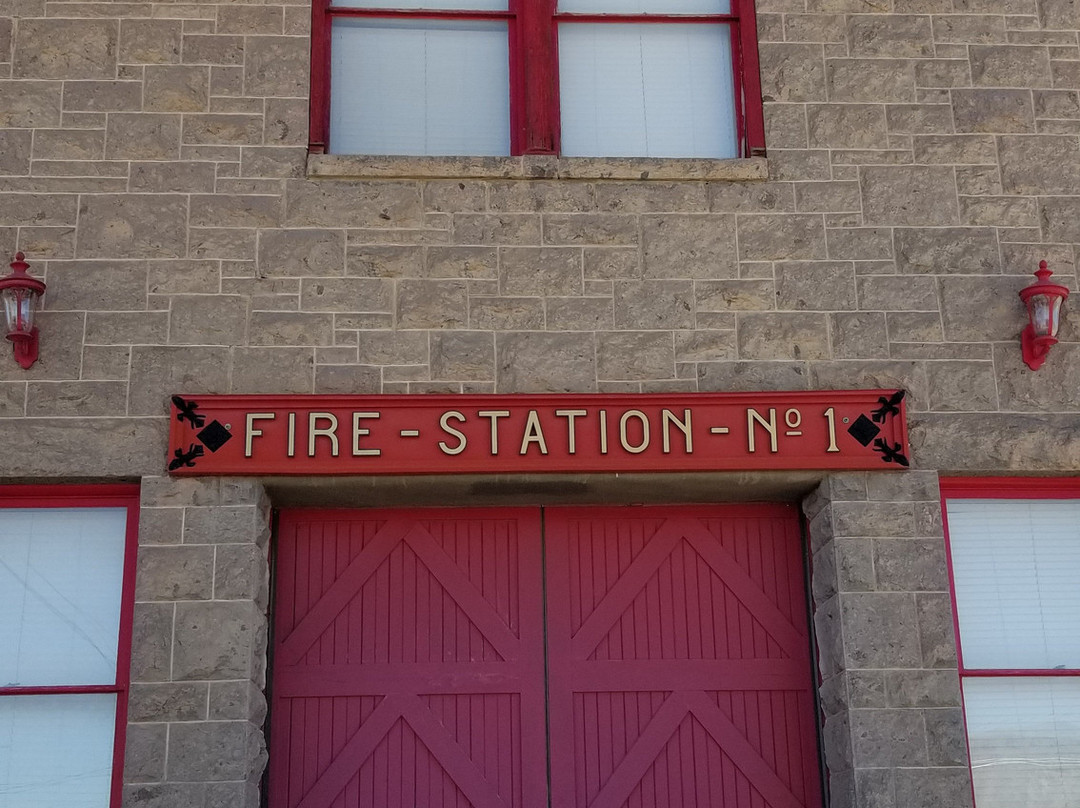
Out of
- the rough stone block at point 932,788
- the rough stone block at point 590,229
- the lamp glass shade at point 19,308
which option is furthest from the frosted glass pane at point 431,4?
the rough stone block at point 932,788

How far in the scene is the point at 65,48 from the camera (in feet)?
25.8

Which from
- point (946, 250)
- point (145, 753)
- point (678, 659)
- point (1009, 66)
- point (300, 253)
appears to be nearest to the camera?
point (145, 753)

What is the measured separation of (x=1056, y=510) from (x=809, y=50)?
2.90 meters

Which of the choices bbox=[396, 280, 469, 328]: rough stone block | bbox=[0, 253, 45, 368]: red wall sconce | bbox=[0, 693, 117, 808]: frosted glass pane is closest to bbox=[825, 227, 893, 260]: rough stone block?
bbox=[396, 280, 469, 328]: rough stone block

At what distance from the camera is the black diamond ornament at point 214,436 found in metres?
7.22

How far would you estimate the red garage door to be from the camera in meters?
7.25

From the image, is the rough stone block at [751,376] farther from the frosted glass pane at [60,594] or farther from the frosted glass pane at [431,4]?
the frosted glass pane at [60,594]

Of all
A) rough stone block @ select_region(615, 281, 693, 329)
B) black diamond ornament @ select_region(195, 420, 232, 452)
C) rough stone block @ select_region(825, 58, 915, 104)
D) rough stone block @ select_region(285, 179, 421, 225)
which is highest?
rough stone block @ select_region(825, 58, 915, 104)

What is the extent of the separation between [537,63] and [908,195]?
2199 millimetres

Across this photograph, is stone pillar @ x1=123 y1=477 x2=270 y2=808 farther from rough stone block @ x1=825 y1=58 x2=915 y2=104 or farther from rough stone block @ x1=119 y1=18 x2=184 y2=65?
rough stone block @ x1=825 y1=58 x2=915 y2=104

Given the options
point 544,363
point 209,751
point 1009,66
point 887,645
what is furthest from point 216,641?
point 1009,66

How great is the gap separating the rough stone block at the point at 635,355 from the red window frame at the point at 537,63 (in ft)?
3.89

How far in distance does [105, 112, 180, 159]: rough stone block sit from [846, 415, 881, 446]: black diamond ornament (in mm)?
3891

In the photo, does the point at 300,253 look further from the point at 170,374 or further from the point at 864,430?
the point at 864,430
